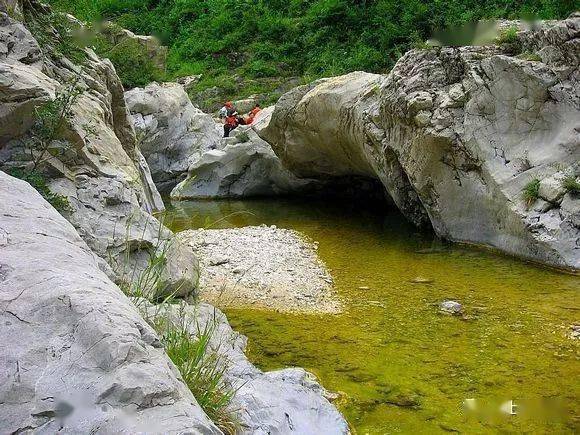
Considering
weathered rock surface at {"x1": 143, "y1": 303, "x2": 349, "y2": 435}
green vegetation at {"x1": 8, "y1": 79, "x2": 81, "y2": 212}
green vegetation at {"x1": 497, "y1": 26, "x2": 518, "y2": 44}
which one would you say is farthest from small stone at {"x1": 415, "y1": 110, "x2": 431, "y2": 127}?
weathered rock surface at {"x1": 143, "y1": 303, "x2": 349, "y2": 435}

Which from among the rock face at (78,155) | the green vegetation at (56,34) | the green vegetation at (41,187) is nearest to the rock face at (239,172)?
the green vegetation at (56,34)

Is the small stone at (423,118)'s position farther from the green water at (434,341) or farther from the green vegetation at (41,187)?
the green vegetation at (41,187)

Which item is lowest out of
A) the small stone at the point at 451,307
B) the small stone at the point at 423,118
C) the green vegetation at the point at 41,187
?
the small stone at the point at 451,307

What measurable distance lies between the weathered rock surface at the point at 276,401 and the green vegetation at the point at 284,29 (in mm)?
18647

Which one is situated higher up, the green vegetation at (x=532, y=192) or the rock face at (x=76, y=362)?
the rock face at (x=76, y=362)

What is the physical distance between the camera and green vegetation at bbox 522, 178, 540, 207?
10.4 metres

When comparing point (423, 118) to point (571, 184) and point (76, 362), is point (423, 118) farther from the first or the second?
point (76, 362)

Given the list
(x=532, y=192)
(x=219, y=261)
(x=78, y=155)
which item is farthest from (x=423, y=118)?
(x=78, y=155)

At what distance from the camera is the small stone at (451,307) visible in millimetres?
7988

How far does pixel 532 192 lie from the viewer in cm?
1044

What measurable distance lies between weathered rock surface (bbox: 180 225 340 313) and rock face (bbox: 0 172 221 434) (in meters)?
4.07

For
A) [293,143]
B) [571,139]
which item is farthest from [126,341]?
[293,143]

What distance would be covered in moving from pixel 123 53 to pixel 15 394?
2049 cm

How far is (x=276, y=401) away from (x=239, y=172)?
17.3 m
